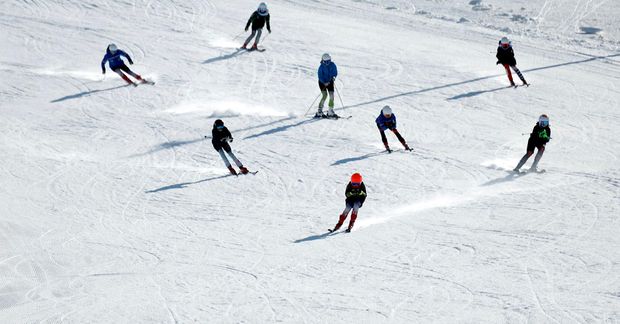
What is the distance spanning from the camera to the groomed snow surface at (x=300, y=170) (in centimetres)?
1175

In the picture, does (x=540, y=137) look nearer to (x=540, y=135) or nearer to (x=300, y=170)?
(x=540, y=135)

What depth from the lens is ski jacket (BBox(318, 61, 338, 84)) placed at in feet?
60.1

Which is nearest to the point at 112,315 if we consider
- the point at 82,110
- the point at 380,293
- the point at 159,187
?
the point at 380,293

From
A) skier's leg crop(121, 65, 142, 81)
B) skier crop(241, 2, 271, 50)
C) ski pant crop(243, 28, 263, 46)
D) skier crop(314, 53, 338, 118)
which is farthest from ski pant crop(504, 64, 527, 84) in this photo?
skier's leg crop(121, 65, 142, 81)

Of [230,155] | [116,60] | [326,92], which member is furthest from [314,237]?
[116,60]

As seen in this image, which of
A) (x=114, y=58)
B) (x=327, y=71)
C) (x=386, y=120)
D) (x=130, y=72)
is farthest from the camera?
(x=130, y=72)

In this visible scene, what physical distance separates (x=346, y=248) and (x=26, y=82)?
11.2 m

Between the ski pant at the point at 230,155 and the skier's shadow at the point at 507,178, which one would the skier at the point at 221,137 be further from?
the skier's shadow at the point at 507,178

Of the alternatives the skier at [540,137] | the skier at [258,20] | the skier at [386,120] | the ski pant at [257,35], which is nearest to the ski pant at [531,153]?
the skier at [540,137]

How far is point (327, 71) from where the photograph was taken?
18375mm

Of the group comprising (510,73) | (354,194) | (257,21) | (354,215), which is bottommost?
(354,215)

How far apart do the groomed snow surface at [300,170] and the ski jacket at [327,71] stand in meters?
1.01

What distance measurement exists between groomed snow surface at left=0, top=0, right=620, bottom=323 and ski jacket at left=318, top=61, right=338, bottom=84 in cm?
101

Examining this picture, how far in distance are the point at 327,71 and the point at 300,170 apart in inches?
116
